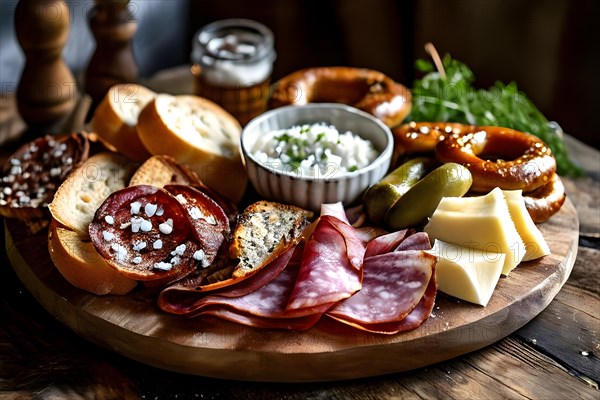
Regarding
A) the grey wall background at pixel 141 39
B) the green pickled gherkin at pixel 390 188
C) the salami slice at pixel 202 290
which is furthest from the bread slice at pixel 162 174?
the grey wall background at pixel 141 39

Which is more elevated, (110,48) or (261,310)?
(110,48)

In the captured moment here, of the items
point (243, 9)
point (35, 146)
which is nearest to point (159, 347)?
point (35, 146)

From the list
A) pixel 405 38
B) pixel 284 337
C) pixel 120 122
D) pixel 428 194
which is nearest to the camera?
pixel 284 337

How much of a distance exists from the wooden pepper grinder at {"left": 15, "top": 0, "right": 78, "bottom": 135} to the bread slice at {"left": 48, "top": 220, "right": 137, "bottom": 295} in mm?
967

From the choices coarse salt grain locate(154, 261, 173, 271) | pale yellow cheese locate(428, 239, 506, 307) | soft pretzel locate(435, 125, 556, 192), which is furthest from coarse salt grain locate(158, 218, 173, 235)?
soft pretzel locate(435, 125, 556, 192)

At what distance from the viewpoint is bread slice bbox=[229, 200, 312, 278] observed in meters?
1.92

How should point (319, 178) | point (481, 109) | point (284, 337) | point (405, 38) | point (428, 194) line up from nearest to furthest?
1. point (284, 337)
2. point (428, 194)
3. point (319, 178)
4. point (481, 109)
5. point (405, 38)

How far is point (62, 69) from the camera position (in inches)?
111

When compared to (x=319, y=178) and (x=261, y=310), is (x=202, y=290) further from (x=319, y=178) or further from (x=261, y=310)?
(x=319, y=178)

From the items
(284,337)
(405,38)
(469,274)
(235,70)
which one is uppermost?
(235,70)

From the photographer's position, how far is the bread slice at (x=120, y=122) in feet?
8.01

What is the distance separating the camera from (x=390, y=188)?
7.03 ft

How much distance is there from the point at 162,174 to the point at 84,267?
43cm

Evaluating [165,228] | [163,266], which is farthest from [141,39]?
[163,266]
